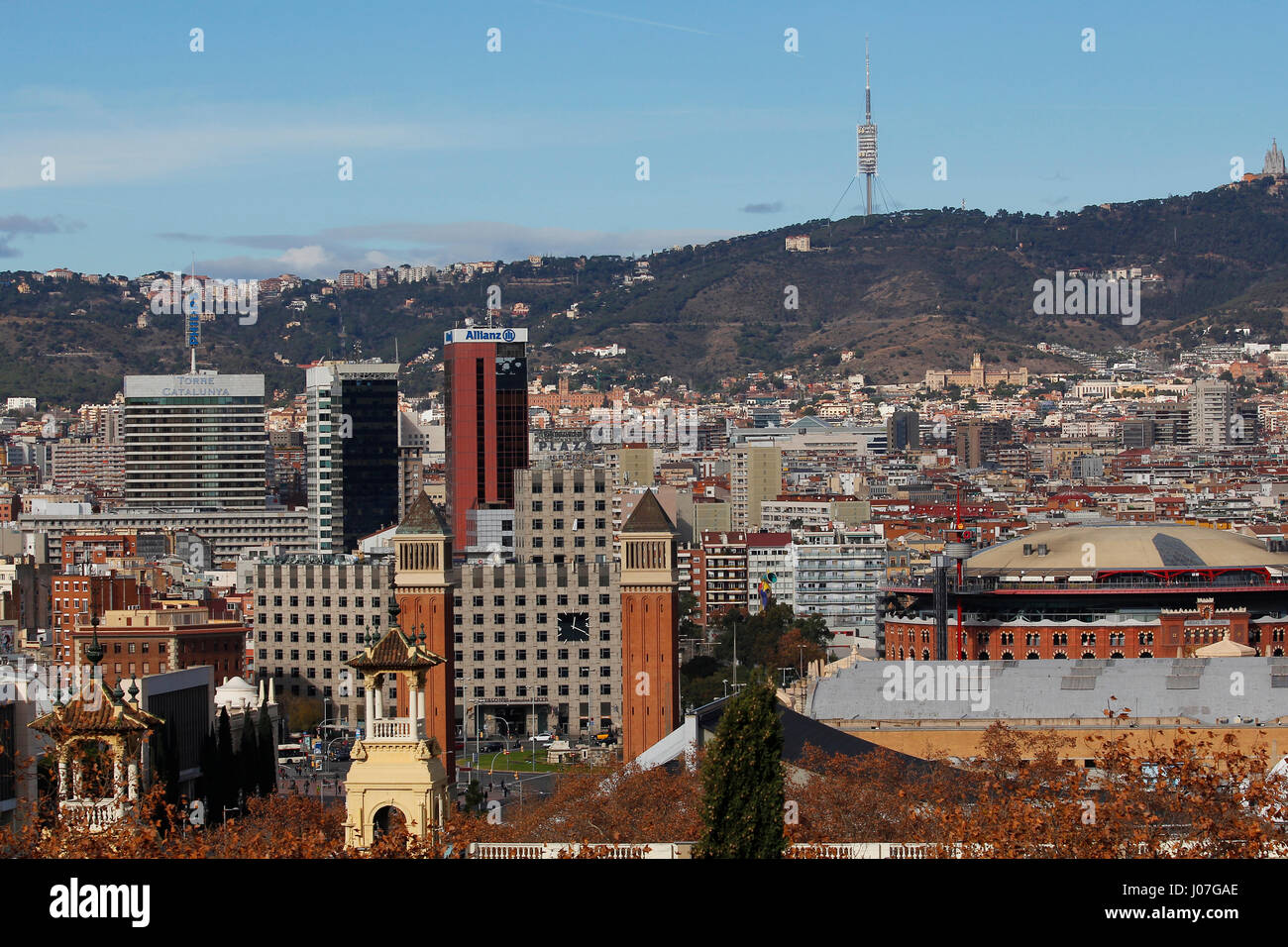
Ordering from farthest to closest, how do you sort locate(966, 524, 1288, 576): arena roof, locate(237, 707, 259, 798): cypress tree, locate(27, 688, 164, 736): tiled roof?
1. locate(966, 524, 1288, 576): arena roof
2. locate(237, 707, 259, 798): cypress tree
3. locate(27, 688, 164, 736): tiled roof

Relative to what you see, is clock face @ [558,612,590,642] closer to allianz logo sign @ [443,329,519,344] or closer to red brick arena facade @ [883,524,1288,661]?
red brick arena facade @ [883,524,1288,661]

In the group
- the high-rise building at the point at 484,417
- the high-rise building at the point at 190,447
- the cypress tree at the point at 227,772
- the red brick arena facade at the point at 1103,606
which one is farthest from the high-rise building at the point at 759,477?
the cypress tree at the point at 227,772

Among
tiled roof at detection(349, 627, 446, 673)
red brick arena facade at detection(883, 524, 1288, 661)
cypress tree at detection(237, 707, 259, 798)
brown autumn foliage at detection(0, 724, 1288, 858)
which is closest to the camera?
brown autumn foliage at detection(0, 724, 1288, 858)

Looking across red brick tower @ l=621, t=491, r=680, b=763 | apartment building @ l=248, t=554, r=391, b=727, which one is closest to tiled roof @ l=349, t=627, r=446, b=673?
red brick tower @ l=621, t=491, r=680, b=763

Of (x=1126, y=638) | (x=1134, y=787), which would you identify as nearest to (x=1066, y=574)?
(x=1126, y=638)

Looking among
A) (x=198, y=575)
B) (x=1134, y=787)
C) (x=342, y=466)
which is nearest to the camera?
(x=1134, y=787)

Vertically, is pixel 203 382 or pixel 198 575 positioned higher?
pixel 203 382

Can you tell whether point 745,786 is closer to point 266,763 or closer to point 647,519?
point 266,763
